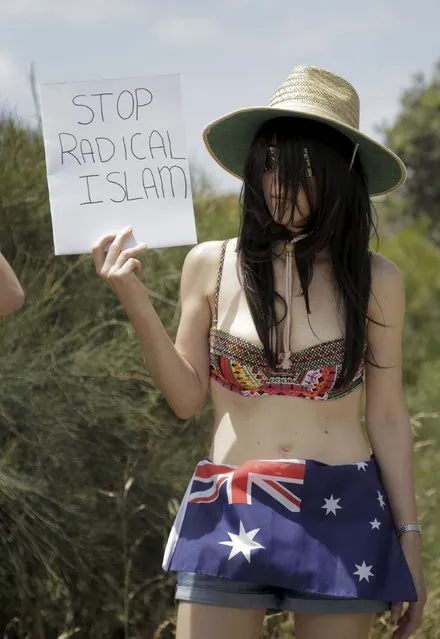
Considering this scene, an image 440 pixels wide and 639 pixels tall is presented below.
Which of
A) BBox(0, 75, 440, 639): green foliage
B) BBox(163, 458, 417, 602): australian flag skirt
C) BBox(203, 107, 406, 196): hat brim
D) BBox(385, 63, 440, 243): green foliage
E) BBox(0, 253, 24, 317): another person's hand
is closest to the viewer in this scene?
BBox(0, 253, 24, 317): another person's hand

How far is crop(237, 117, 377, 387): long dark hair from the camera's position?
2449mm

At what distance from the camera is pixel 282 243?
8.39 feet

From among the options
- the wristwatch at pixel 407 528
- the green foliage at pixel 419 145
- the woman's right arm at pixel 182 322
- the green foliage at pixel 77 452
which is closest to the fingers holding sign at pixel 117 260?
the woman's right arm at pixel 182 322

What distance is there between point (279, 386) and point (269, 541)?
343 millimetres

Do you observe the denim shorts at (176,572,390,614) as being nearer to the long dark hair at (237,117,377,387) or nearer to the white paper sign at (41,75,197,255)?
the long dark hair at (237,117,377,387)

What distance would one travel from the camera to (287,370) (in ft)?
8.00

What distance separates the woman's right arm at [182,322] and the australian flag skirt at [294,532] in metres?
0.20

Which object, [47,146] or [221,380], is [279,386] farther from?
[47,146]

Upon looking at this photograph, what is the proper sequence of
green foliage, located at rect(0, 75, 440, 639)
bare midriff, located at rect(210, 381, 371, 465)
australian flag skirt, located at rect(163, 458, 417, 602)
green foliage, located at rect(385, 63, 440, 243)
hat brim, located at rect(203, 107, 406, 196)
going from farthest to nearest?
green foliage, located at rect(385, 63, 440, 243), green foliage, located at rect(0, 75, 440, 639), hat brim, located at rect(203, 107, 406, 196), bare midriff, located at rect(210, 381, 371, 465), australian flag skirt, located at rect(163, 458, 417, 602)

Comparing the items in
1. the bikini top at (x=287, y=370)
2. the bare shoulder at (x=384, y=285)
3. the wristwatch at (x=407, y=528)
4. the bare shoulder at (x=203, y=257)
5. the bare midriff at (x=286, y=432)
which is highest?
the bare shoulder at (x=203, y=257)

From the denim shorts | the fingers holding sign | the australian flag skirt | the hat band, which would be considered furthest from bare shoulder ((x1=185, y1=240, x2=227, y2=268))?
the denim shorts

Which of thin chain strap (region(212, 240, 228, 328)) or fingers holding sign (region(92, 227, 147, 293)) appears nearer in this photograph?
fingers holding sign (region(92, 227, 147, 293))

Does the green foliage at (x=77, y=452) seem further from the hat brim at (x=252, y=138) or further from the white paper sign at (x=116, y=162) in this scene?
the white paper sign at (x=116, y=162)

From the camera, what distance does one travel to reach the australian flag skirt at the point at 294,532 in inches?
A: 91.2
